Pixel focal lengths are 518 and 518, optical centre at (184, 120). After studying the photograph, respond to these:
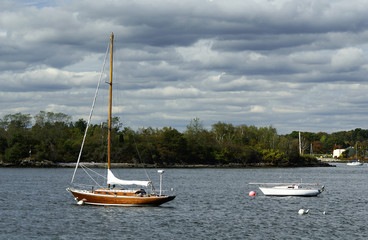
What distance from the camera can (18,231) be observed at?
48000 millimetres

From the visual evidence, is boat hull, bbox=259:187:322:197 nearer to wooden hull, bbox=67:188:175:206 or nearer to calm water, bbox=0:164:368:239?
calm water, bbox=0:164:368:239

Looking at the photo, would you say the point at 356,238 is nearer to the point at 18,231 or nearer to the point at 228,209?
the point at 228,209

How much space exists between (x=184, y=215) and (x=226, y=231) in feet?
35.3

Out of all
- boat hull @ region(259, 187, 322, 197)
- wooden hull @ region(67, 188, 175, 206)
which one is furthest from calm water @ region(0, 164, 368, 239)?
boat hull @ region(259, 187, 322, 197)

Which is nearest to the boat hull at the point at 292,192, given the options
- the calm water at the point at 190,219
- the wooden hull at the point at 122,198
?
the calm water at the point at 190,219

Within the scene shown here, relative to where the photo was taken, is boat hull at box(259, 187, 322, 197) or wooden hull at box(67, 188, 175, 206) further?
boat hull at box(259, 187, 322, 197)

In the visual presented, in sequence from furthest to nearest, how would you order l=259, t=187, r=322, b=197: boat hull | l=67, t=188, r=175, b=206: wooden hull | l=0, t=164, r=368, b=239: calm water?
l=259, t=187, r=322, b=197: boat hull, l=67, t=188, r=175, b=206: wooden hull, l=0, t=164, r=368, b=239: calm water

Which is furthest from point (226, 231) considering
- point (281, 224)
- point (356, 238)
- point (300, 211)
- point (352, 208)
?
point (352, 208)

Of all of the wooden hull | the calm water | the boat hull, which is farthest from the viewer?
the boat hull

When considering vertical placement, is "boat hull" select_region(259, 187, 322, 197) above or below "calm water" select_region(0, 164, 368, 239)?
above

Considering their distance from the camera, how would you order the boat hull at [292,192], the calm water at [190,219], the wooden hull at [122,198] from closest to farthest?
1. the calm water at [190,219]
2. the wooden hull at [122,198]
3. the boat hull at [292,192]

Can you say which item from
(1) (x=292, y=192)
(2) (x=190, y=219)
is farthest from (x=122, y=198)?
(1) (x=292, y=192)

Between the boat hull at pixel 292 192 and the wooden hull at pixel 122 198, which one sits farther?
the boat hull at pixel 292 192

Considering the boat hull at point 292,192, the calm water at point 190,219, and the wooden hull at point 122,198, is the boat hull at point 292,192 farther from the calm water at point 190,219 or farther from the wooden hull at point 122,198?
the wooden hull at point 122,198
